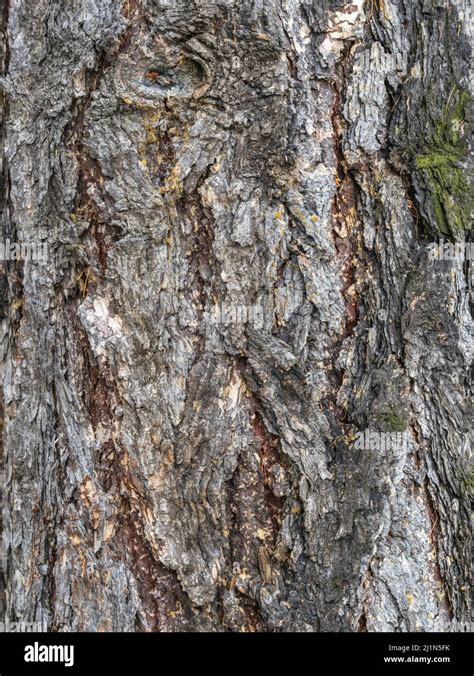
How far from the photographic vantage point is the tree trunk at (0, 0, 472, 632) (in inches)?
61.7

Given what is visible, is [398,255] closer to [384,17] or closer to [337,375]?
[337,375]

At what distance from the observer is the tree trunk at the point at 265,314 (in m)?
1.57

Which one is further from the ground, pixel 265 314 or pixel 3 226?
pixel 3 226

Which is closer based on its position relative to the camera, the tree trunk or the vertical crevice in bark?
the tree trunk

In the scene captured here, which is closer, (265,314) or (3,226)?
(265,314)

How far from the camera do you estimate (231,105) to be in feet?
5.09

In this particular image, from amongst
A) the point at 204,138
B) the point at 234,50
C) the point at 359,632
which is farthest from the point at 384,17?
the point at 359,632

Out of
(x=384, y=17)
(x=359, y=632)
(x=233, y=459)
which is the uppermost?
(x=384, y=17)

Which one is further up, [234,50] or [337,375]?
[234,50]

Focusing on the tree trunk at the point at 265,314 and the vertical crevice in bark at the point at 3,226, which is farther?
the vertical crevice in bark at the point at 3,226

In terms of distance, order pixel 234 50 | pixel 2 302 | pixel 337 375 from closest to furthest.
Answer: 1. pixel 234 50
2. pixel 337 375
3. pixel 2 302

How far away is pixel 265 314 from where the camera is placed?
1595 mm

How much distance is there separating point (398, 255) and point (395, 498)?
63 centimetres

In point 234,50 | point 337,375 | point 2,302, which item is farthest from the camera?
point 2,302
